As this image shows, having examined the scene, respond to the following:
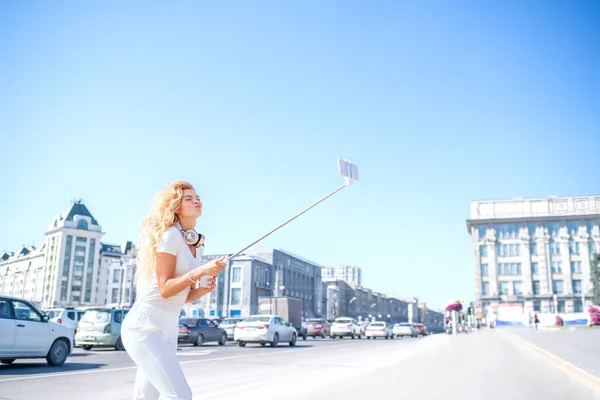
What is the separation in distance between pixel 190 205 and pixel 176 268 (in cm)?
45

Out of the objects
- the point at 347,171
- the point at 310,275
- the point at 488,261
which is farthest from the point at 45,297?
the point at 347,171

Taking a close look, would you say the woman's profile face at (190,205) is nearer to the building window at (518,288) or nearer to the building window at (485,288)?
the building window at (518,288)

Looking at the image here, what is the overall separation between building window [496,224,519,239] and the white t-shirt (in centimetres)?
10156

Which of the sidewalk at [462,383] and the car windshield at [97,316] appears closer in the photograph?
the sidewalk at [462,383]

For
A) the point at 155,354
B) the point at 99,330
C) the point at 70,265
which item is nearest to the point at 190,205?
the point at 155,354

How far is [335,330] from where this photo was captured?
134 feet

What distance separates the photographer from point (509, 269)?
311ft

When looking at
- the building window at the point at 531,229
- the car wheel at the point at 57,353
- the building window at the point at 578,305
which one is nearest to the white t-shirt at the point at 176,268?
the car wheel at the point at 57,353

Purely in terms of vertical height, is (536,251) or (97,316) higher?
(536,251)

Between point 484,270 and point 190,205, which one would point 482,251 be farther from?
point 190,205

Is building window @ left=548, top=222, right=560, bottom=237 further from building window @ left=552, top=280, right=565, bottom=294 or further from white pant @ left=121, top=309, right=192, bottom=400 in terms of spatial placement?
white pant @ left=121, top=309, right=192, bottom=400

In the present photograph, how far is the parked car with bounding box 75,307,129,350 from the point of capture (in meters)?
19.6

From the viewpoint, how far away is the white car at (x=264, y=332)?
23.4 meters

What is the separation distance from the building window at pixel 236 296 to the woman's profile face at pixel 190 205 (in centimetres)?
7516
